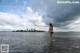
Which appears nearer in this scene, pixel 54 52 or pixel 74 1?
pixel 74 1

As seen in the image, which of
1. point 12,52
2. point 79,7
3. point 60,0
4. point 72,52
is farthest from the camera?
point 79,7

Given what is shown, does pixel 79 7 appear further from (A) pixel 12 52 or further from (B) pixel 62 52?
(A) pixel 12 52

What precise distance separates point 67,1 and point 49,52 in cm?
1305

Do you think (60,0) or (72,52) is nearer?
(60,0)

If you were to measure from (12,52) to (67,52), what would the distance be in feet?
34.5

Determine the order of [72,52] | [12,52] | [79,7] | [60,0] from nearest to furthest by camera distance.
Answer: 1. [60,0]
2. [12,52]
3. [72,52]
4. [79,7]

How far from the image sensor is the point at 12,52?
3306cm

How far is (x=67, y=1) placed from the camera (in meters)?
24.3

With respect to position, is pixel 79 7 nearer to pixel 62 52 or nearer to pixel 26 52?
pixel 62 52

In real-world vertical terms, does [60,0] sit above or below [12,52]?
above

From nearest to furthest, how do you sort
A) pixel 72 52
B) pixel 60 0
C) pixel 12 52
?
1. pixel 60 0
2. pixel 12 52
3. pixel 72 52

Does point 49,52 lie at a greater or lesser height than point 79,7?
lesser

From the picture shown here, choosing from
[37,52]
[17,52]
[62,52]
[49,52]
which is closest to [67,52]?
[62,52]

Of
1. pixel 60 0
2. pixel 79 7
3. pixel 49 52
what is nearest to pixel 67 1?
pixel 60 0
